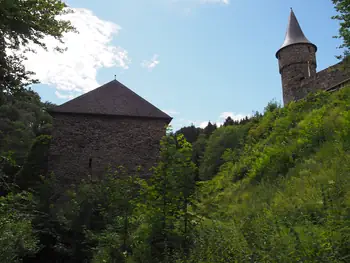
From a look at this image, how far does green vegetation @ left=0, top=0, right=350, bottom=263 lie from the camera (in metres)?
4.46

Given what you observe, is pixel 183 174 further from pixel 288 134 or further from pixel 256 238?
pixel 288 134

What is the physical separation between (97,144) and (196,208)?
33.9 feet

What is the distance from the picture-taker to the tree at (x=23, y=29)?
6117 millimetres

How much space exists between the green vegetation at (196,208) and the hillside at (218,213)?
0.07ft

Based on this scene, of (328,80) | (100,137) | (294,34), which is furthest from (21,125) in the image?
(328,80)

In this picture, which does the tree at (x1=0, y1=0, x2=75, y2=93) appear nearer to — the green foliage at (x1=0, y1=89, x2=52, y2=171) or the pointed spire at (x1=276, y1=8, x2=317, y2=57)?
the green foliage at (x1=0, y1=89, x2=52, y2=171)

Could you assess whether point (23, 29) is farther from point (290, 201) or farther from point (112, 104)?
point (112, 104)

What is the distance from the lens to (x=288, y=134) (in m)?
11.1

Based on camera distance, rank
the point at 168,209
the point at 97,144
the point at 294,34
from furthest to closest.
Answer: the point at 294,34 → the point at 97,144 → the point at 168,209

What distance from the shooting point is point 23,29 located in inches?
249

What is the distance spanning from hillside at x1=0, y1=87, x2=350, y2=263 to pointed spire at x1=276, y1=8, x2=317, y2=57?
10.4m

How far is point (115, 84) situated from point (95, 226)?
373 inches

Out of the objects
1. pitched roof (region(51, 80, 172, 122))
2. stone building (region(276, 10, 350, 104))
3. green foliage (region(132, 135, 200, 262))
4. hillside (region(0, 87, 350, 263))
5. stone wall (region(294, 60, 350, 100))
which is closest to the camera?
hillside (region(0, 87, 350, 263))

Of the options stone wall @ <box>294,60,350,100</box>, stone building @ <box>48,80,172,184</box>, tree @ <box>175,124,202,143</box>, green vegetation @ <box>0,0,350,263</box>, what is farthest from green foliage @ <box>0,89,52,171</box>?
tree @ <box>175,124,202,143</box>
